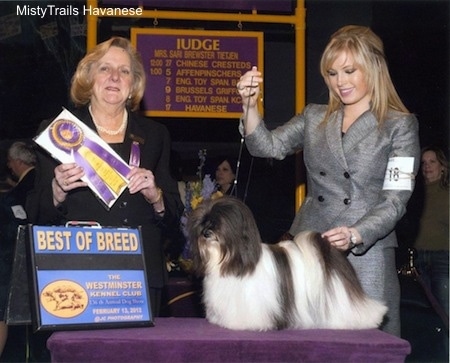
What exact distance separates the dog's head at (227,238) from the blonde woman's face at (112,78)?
580 millimetres

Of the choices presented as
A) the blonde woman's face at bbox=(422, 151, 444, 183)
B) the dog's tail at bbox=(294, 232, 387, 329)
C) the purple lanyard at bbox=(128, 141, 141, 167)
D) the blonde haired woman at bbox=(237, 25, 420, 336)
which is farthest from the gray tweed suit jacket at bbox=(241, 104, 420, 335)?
the blonde woman's face at bbox=(422, 151, 444, 183)

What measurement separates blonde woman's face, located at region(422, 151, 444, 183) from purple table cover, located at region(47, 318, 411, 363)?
3.06 meters

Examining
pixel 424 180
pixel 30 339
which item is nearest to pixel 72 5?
pixel 30 339

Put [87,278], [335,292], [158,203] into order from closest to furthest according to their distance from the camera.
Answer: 1. [87,278]
2. [335,292]
3. [158,203]

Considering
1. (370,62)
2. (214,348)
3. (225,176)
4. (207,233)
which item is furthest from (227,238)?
(225,176)

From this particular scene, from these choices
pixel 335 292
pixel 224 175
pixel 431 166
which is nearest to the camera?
pixel 335 292

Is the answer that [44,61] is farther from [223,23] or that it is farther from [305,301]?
[305,301]

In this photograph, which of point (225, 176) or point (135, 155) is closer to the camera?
point (135, 155)

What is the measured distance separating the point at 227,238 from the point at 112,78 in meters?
0.75

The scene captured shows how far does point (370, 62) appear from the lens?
2480 mm

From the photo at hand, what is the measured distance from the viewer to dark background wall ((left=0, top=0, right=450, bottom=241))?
4.71 metres

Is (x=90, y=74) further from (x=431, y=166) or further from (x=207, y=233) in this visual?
(x=431, y=166)

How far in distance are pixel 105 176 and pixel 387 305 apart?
3.28 feet

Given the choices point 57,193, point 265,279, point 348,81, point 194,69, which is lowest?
point 265,279
